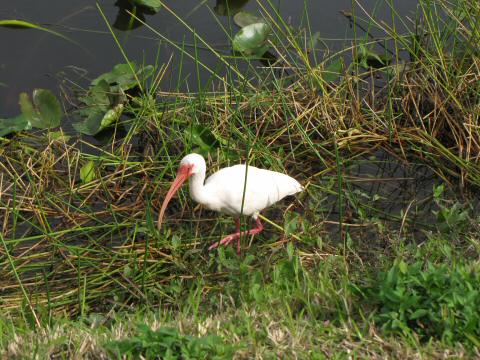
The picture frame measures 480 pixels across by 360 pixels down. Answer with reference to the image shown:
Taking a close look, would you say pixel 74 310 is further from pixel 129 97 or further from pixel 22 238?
pixel 129 97

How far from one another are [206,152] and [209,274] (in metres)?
0.86

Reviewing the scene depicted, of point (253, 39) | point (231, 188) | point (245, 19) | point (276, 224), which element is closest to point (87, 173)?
point (231, 188)

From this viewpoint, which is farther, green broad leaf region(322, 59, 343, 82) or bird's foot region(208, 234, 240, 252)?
green broad leaf region(322, 59, 343, 82)

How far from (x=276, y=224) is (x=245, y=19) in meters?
1.65

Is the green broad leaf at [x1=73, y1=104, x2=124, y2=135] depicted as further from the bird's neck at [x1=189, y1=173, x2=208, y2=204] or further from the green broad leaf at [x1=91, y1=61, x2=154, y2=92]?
the bird's neck at [x1=189, y1=173, x2=208, y2=204]

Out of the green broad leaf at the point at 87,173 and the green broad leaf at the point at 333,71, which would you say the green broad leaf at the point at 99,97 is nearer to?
the green broad leaf at the point at 87,173

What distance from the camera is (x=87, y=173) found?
13.6 feet

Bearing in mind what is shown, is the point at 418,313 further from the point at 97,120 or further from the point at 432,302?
the point at 97,120

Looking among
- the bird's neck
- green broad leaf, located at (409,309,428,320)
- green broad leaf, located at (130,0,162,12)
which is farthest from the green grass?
green broad leaf, located at (130,0,162,12)

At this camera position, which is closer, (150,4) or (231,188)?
(231,188)

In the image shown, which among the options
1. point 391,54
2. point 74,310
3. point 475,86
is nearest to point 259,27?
point 391,54

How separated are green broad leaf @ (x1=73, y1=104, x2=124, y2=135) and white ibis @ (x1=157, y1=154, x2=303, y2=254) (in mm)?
961

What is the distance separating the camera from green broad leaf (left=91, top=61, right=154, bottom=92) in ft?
15.2

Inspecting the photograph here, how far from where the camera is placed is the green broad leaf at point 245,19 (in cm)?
511
